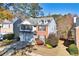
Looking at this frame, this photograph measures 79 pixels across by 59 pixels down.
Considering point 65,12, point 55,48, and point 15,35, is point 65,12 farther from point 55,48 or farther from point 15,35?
point 15,35

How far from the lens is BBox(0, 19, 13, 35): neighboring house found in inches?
87.3

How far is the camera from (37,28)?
7.32 feet

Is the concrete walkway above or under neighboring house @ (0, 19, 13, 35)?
under

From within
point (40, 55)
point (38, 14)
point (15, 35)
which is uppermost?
point (38, 14)

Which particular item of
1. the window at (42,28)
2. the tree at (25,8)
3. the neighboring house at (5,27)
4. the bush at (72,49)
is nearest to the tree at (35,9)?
the tree at (25,8)

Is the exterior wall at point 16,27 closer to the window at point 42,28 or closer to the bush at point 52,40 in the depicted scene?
the window at point 42,28

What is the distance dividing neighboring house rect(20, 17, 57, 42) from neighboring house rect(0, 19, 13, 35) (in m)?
0.11

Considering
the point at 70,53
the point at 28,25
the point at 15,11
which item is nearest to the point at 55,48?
the point at 70,53

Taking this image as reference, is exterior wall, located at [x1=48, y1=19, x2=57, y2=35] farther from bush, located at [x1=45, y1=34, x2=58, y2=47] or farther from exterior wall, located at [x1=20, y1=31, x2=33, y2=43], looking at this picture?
exterior wall, located at [x1=20, y1=31, x2=33, y2=43]

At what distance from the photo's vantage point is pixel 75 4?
2.18 metres

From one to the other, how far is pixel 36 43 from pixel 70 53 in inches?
13.6

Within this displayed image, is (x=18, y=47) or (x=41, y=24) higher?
(x=41, y=24)

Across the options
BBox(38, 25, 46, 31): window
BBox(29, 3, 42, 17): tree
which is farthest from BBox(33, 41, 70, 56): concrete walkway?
BBox(29, 3, 42, 17): tree

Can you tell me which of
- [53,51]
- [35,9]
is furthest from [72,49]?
[35,9]
